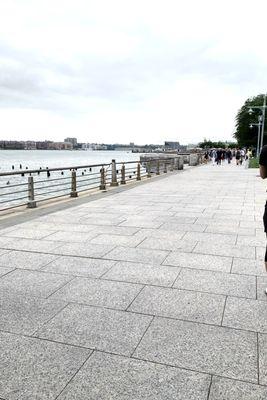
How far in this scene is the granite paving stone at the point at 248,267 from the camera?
15.8 feet

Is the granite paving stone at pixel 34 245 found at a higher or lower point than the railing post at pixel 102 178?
lower

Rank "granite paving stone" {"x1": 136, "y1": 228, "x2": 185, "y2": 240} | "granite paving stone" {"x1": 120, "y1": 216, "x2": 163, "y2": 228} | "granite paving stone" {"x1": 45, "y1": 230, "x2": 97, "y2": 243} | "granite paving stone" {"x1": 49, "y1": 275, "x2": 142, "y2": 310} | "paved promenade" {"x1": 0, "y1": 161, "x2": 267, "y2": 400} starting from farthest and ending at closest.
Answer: "granite paving stone" {"x1": 120, "y1": 216, "x2": 163, "y2": 228} < "granite paving stone" {"x1": 136, "y1": 228, "x2": 185, "y2": 240} < "granite paving stone" {"x1": 45, "y1": 230, "x2": 97, "y2": 243} < "granite paving stone" {"x1": 49, "y1": 275, "x2": 142, "y2": 310} < "paved promenade" {"x1": 0, "y1": 161, "x2": 267, "y2": 400}

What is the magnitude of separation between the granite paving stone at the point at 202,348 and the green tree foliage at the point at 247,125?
91.0m

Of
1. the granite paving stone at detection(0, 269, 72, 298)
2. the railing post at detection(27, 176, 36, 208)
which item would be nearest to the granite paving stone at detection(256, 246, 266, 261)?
the granite paving stone at detection(0, 269, 72, 298)

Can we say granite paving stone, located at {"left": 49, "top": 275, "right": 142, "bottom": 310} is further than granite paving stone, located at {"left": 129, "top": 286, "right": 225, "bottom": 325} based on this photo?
Yes

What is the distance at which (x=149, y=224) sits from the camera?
25.9 feet

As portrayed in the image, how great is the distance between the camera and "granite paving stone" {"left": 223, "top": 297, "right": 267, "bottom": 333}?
338 centimetres

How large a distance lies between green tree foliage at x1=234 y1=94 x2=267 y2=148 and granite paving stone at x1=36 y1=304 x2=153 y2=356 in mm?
90981

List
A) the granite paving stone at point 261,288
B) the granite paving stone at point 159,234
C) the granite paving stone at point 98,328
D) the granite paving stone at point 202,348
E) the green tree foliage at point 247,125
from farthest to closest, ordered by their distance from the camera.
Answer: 1. the green tree foliage at point 247,125
2. the granite paving stone at point 159,234
3. the granite paving stone at point 261,288
4. the granite paving stone at point 98,328
5. the granite paving stone at point 202,348

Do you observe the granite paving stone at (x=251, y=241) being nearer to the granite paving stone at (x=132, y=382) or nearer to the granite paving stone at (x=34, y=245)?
the granite paving stone at (x=34, y=245)

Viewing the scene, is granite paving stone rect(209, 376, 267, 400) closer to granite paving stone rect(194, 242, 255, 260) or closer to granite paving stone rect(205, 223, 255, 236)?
granite paving stone rect(194, 242, 255, 260)

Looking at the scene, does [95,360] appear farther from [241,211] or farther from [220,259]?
[241,211]

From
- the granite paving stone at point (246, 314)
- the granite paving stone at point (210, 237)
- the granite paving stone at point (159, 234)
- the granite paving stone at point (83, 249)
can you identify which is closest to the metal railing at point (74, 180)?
the granite paving stone at point (83, 249)

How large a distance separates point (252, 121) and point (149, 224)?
88.8 m
